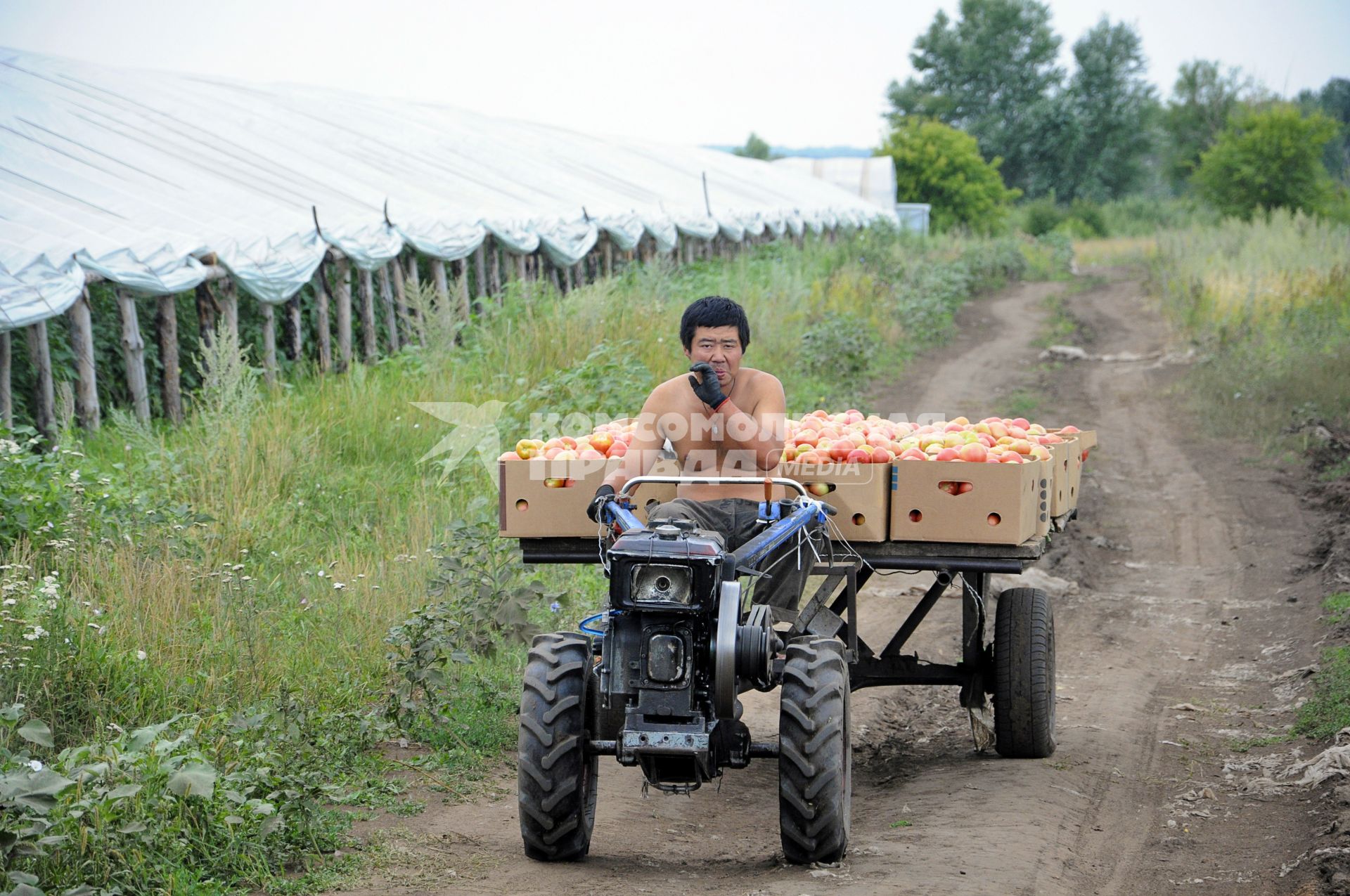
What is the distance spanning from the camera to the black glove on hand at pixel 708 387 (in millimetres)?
5309

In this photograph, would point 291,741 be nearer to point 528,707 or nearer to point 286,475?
point 528,707

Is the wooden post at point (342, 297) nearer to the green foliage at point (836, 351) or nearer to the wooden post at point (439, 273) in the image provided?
the wooden post at point (439, 273)

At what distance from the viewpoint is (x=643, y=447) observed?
5418mm

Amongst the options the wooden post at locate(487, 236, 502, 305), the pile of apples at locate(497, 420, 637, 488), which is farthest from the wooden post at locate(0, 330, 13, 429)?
the wooden post at locate(487, 236, 502, 305)

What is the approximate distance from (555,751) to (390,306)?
37.5 feet

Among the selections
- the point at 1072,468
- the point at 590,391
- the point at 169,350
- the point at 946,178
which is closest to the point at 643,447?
the point at 1072,468

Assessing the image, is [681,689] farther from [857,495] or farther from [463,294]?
[463,294]

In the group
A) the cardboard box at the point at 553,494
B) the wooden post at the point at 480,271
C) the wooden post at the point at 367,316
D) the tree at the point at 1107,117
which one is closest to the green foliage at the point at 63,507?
the cardboard box at the point at 553,494

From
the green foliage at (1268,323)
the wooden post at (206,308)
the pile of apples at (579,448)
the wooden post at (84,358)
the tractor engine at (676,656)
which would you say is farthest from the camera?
the green foliage at (1268,323)

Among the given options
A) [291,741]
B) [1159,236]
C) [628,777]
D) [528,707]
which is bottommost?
[628,777]

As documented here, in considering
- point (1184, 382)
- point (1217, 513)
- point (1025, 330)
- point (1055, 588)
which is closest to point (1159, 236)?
point (1025, 330)

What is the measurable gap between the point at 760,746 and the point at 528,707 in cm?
83

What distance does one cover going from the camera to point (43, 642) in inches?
223

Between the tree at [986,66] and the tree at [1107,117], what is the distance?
6.57 feet
